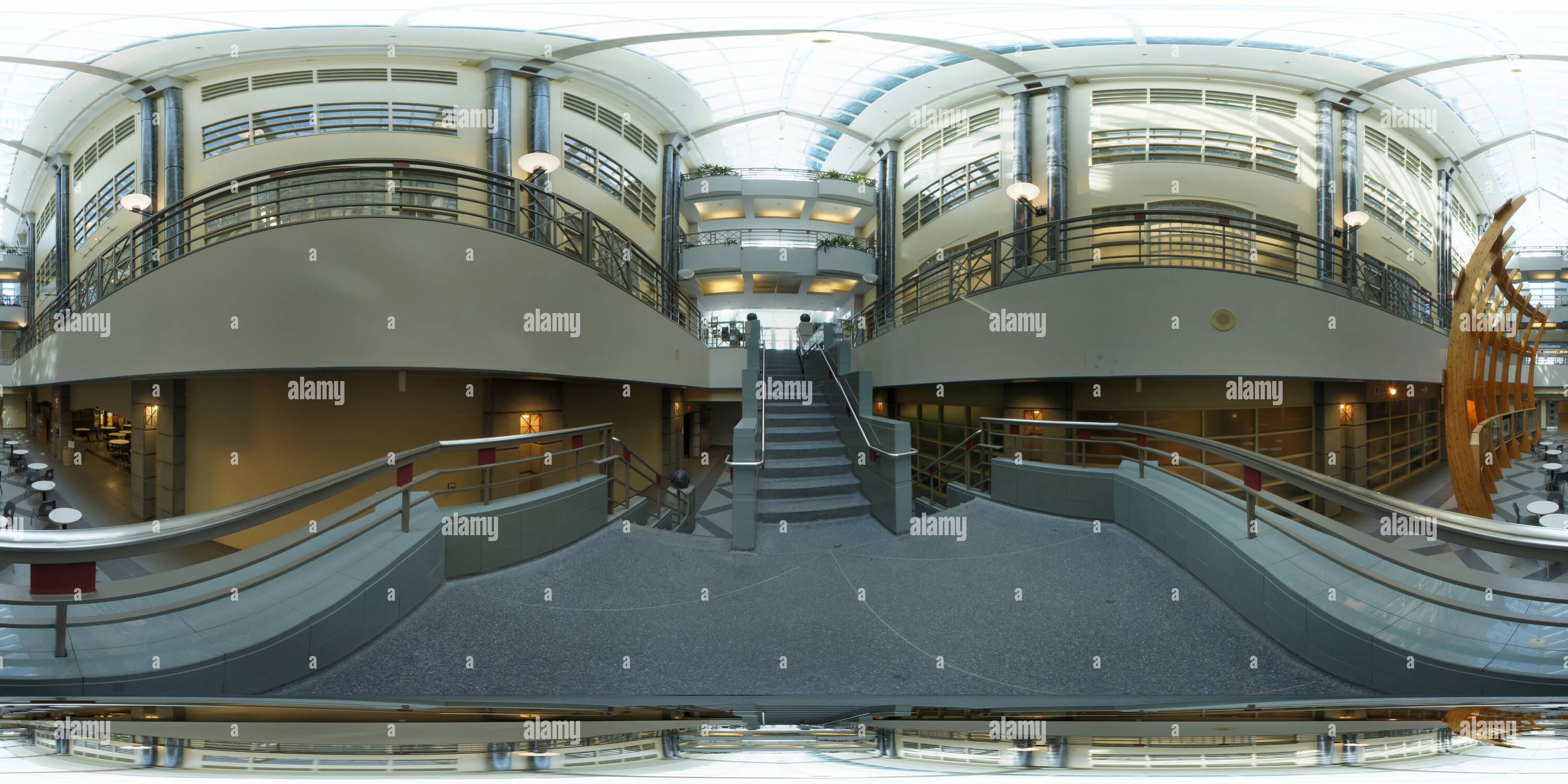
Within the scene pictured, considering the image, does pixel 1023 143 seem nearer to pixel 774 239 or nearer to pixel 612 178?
pixel 612 178

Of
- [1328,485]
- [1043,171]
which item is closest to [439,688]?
[1328,485]

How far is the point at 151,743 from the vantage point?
2.81 ft

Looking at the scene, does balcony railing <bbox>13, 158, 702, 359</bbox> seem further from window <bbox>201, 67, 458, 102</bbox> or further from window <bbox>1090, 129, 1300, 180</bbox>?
window <bbox>1090, 129, 1300, 180</bbox>

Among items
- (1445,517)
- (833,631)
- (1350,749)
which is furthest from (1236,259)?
(1350,749)

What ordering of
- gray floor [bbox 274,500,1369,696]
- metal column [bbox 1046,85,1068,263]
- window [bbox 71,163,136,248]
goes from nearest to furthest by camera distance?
gray floor [bbox 274,500,1369,696], window [bbox 71,163,136,248], metal column [bbox 1046,85,1068,263]

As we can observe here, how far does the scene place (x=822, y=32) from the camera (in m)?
3.55

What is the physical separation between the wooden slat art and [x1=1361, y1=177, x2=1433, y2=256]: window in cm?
336

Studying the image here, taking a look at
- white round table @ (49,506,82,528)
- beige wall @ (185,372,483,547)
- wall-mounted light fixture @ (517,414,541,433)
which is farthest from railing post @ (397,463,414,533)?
wall-mounted light fixture @ (517,414,541,433)

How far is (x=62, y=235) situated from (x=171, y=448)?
229 inches

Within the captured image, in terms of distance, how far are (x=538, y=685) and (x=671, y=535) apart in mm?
2225

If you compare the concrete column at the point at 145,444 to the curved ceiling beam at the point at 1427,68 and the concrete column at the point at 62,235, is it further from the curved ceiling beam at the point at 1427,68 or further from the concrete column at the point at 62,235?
the curved ceiling beam at the point at 1427,68

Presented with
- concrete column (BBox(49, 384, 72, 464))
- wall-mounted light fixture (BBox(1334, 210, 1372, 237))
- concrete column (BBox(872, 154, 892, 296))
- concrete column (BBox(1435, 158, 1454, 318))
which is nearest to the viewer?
concrete column (BBox(1435, 158, 1454, 318))

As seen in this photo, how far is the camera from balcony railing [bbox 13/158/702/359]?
3668mm

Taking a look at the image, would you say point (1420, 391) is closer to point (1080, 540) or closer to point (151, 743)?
point (1080, 540)
